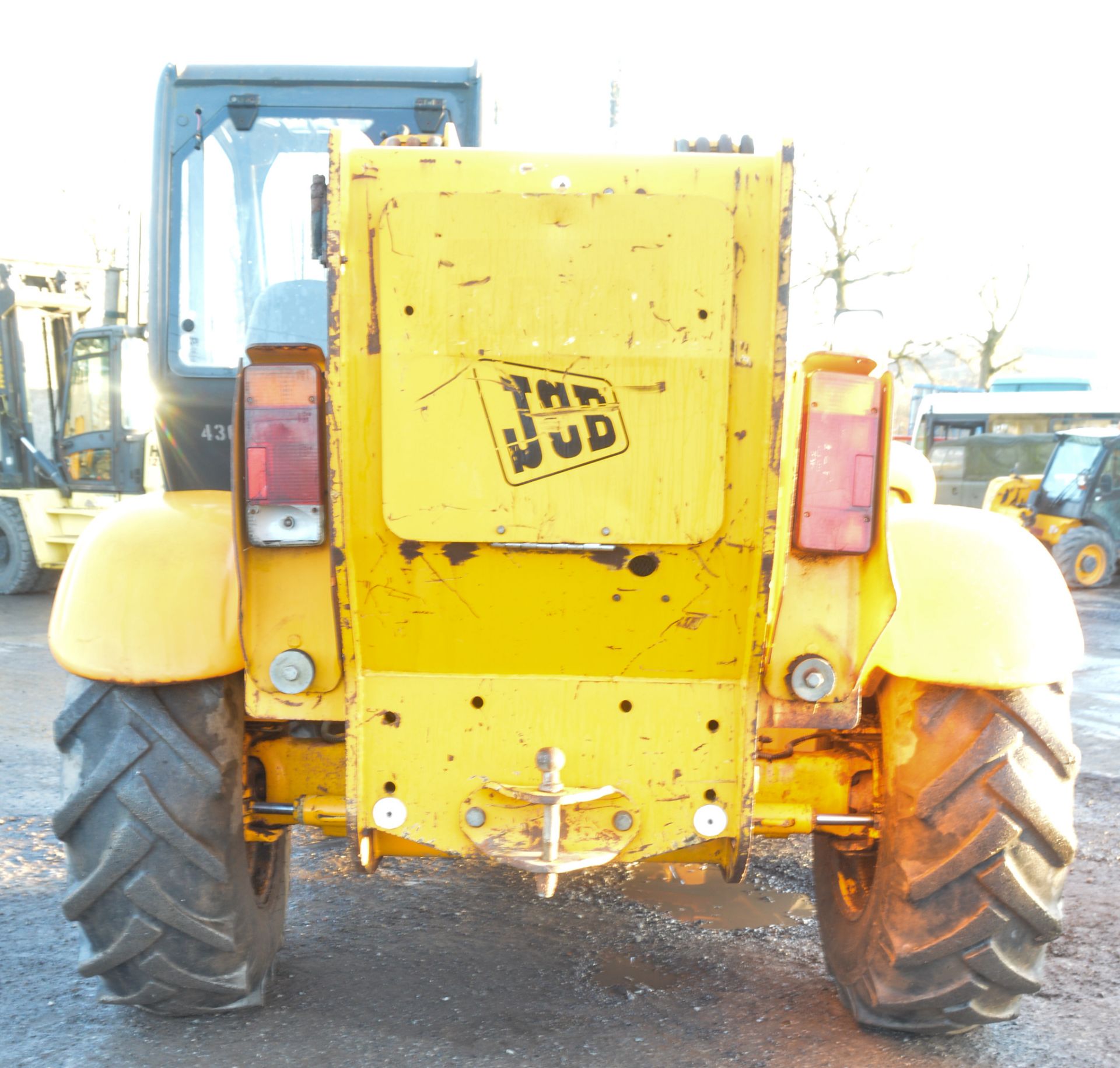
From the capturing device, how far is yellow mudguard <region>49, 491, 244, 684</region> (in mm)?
2553

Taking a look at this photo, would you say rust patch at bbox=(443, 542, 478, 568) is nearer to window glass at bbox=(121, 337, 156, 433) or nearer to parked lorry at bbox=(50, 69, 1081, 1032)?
parked lorry at bbox=(50, 69, 1081, 1032)

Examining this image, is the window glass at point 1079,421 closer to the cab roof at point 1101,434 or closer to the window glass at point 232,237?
the cab roof at point 1101,434

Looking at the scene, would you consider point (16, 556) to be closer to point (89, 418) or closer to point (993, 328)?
point (89, 418)

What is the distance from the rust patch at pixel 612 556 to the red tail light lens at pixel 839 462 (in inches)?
14.9

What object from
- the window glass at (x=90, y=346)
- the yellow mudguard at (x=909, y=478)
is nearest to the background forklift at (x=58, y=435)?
the window glass at (x=90, y=346)

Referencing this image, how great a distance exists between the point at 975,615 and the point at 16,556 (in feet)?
39.0

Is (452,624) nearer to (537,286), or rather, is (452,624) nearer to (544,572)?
(544,572)

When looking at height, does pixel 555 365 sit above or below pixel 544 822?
above

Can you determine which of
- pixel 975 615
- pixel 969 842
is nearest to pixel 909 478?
pixel 975 615

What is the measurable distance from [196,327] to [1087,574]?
14014 mm

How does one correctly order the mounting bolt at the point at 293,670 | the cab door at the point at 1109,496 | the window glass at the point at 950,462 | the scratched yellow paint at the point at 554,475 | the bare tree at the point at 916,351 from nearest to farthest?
the scratched yellow paint at the point at 554,475 < the mounting bolt at the point at 293,670 < the cab door at the point at 1109,496 < the window glass at the point at 950,462 < the bare tree at the point at 916,351

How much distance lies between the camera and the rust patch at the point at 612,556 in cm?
236

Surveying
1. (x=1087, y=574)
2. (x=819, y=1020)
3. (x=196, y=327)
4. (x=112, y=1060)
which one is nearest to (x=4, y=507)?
(x=196, y=327)

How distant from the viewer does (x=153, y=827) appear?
2611 mm
